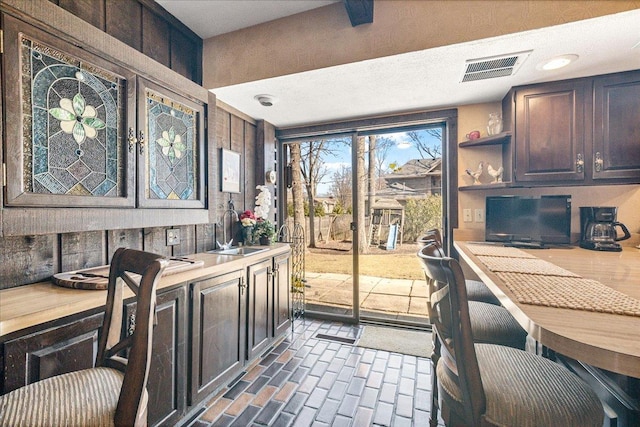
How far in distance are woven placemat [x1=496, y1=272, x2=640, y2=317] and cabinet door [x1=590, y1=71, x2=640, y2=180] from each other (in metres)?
1.36

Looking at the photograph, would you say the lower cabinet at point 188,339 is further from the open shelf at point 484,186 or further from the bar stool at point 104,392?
the open shelf at point 484,186

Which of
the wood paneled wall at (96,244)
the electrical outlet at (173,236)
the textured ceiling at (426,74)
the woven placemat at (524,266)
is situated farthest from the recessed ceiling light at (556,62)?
the electrical outlet at (173,236)

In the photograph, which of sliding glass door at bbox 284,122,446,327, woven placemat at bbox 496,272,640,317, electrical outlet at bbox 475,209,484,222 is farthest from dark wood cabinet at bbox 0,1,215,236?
electrical outlet at bbox 475,209,484,222

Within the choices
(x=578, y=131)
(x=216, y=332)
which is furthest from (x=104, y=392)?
(x=578, y=131)

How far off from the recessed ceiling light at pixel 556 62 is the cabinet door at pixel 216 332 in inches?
98.8

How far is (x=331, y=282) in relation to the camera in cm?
338

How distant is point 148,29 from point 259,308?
2121mm

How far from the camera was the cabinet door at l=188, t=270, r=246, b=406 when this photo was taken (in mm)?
1603

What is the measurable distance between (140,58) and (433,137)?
101 inches

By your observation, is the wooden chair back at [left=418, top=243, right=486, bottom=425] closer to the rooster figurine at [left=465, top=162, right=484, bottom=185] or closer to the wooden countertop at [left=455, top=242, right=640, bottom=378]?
the wooden countertop at [left=455, top=242, right=640, bottom=378]

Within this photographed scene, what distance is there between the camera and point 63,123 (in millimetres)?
1222

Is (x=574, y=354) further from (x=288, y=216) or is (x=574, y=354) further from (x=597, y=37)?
(x=288, y=216)

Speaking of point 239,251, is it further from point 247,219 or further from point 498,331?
point 498,331

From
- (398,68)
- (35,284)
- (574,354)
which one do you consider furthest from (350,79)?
(35,284)
